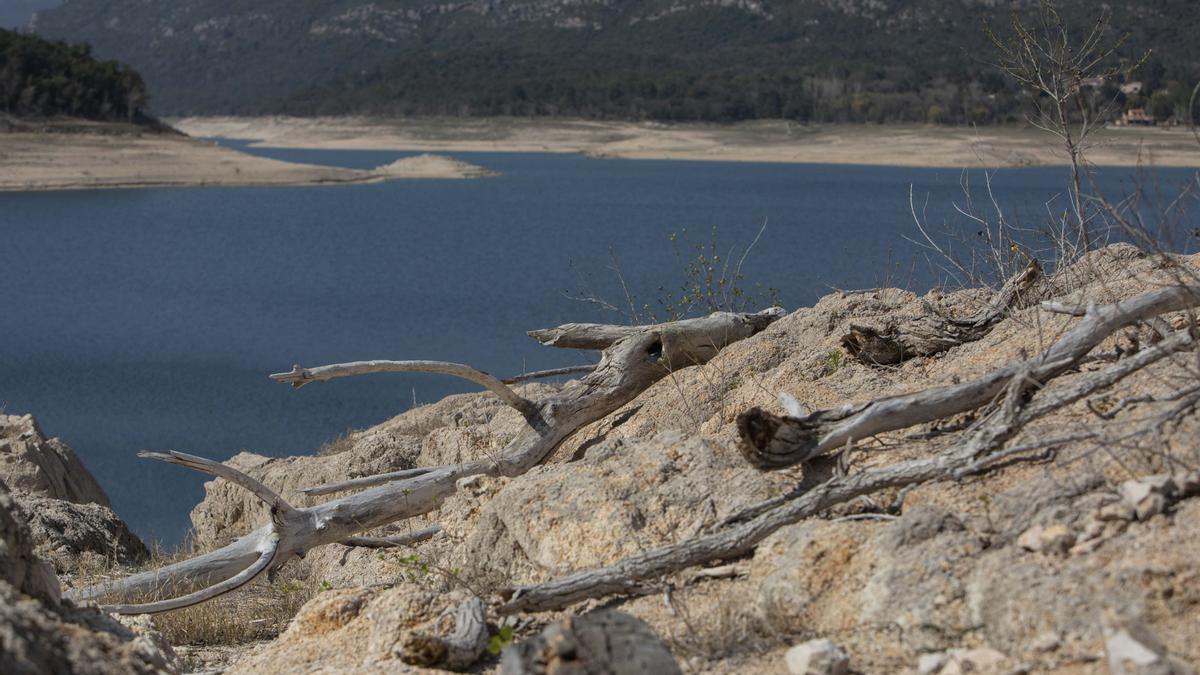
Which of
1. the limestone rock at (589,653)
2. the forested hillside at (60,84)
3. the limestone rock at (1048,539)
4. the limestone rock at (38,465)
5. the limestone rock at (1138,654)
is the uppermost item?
the forested hillside at (60,84)

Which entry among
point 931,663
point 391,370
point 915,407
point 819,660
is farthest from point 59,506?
point 931,663

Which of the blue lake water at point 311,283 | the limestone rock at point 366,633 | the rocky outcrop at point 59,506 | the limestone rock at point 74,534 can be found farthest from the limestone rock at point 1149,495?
the limestone rock at point 74,534

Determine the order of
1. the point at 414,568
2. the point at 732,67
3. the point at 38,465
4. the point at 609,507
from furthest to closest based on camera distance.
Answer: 1. the point at 732,67
2. the point at 38,465
3. the point at 414,568
4. the point at 609,507

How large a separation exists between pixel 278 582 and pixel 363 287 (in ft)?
70.3

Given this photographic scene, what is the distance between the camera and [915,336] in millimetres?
6375

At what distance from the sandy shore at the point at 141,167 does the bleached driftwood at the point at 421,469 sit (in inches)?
1971

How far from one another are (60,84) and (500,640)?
83.2 m

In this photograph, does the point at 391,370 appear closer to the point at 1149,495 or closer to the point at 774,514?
the point at 774,514

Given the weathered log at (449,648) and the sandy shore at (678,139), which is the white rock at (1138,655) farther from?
the sandy shore at (678,139)

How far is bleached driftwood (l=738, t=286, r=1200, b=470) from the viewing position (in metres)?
4.80

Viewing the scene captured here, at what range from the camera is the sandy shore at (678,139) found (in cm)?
6938

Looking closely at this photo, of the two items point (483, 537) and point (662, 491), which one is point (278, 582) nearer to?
point (483, 537)

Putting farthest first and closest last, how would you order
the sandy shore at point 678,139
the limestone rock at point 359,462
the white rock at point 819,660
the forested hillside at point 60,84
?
the forested hillside at point 60,84 → the sandy shore at point 678,139 → the limestone rock at point 359,462 → the white rock at point 819,660

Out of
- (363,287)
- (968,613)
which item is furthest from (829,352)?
(363,287)
